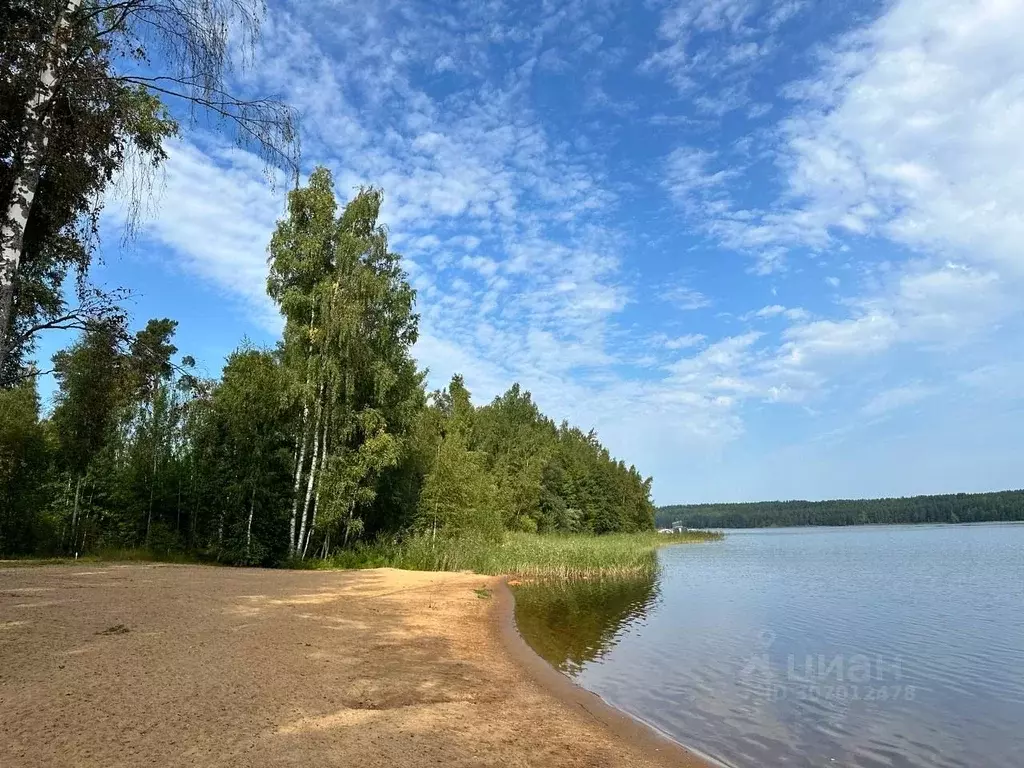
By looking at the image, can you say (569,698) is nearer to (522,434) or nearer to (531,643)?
(531,643)

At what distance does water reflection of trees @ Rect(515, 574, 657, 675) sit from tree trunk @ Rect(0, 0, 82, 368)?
997 centimetres

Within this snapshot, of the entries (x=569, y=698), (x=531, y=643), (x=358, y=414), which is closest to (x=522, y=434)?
(x=358, y=414)

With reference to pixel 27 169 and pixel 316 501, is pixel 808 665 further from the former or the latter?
pixel 316 501

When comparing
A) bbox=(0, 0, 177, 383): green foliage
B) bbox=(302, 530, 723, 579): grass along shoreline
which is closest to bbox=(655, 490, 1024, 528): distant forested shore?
bbox=(302, 530, 723, 579): grass along shoreline

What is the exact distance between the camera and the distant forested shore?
462 ft

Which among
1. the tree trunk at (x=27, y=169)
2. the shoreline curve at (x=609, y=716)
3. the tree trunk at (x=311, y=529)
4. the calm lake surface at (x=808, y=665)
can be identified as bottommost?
the calm lake surface at (x=808, y=665)

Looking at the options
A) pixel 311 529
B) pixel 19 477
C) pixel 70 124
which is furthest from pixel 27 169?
pixel 19 477

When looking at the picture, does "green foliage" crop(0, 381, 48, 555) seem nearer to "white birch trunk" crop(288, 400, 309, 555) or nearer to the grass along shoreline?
"white birch trunk" crop(288, 400, 309, 555)

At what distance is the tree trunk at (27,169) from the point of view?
5.01 m

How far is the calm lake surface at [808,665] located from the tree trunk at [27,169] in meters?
8.46

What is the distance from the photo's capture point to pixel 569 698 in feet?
28.0

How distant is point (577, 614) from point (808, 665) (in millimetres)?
7331

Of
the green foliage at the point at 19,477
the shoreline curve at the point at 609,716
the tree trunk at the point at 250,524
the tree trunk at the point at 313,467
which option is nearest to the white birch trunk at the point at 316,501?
the tree trunk at the point at 313,467

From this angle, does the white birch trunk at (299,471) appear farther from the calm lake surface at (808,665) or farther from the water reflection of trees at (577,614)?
the calm lake surface at (808,665)
